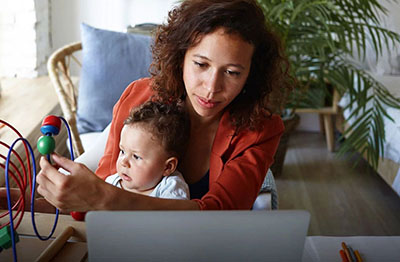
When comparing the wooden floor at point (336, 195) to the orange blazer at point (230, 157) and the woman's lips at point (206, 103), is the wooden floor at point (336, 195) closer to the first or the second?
the orange blazer at point (230, 157)

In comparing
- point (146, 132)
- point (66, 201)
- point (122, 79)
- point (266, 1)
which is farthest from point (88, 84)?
point (66, 201)

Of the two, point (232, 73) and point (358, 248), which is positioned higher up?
point (232, 73)

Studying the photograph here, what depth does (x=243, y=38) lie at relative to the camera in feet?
3.59

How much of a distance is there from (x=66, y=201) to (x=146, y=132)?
356 millimetres

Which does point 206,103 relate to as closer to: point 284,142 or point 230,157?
point 230,157

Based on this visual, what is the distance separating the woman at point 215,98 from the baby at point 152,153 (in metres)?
0.08

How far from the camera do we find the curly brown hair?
109 cm

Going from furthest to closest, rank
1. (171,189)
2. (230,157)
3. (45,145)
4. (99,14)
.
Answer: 1. (99,14)
2. (230,157)
3. (171,189)
4. (45,145)

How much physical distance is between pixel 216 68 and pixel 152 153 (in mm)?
273

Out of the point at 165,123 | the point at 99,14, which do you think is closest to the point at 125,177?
the point at 165,123

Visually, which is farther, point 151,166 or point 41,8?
point 41,8

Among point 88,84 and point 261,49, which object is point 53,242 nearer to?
point 261,49

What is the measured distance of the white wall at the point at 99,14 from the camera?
3.71 meters

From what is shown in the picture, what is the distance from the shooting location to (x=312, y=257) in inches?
36.9
